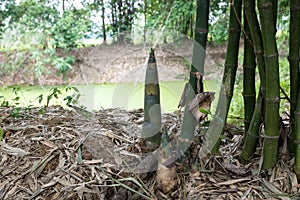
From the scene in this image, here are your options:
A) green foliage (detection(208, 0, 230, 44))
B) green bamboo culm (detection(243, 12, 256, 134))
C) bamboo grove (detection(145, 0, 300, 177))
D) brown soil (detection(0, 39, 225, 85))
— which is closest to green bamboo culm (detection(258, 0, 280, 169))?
bamboo grove (detection(145, 0, 300, 177))

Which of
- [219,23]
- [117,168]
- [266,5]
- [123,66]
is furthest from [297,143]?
[219,23]

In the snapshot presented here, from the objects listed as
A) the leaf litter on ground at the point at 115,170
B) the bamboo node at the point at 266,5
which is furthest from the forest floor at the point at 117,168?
the bamboo node at the point at 266,5

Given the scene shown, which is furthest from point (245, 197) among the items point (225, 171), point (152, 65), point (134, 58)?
point (134, 58)

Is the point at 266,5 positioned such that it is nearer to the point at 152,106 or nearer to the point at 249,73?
the point at 249,73

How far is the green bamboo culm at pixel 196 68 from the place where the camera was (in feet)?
2.66

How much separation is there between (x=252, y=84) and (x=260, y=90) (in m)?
0.05

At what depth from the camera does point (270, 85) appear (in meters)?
0.76

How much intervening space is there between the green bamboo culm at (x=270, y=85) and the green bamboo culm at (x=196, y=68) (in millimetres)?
132

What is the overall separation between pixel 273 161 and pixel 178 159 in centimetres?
22

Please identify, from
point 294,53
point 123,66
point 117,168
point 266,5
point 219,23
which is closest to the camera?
point 266,5

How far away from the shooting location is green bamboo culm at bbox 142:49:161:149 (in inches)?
33.8

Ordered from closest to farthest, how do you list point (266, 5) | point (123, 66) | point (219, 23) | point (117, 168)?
point (266, 5)
point (117, 168)
point (123, 66)
point (219, 23)

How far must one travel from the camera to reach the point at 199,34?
823 millimetres

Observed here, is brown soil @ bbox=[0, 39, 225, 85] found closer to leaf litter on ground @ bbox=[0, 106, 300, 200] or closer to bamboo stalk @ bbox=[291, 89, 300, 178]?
leaf litter on ground @ bbox=[0, 106, 300, 200]
